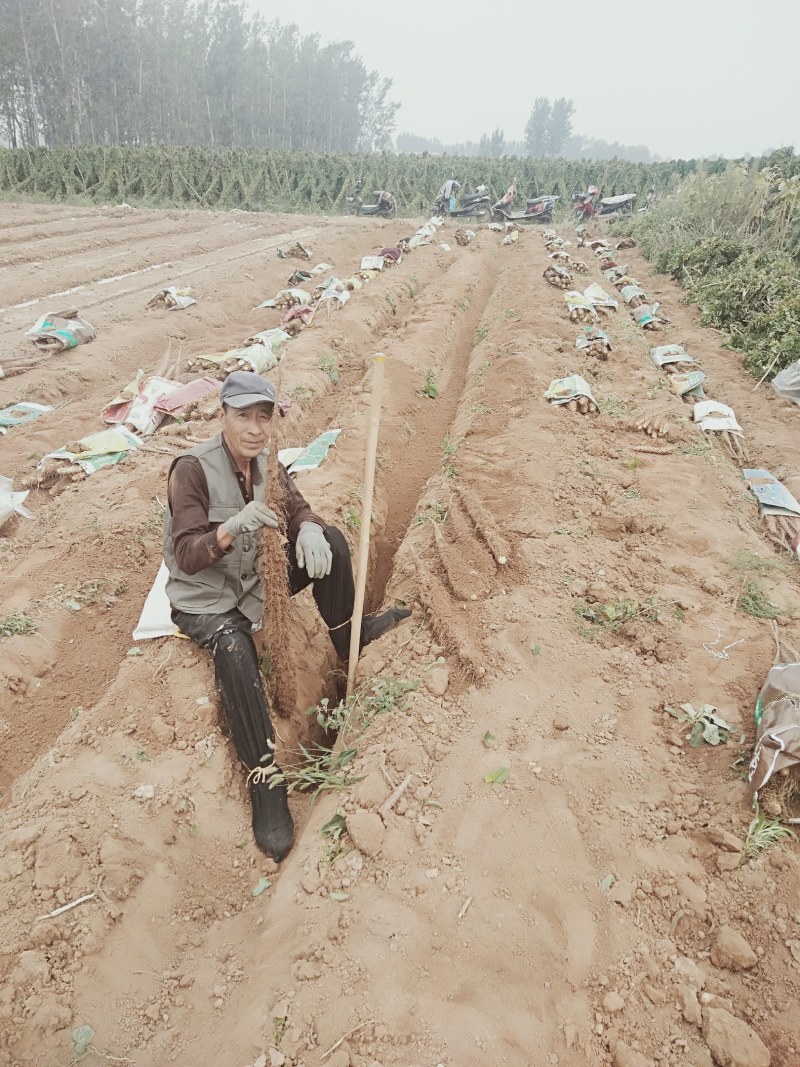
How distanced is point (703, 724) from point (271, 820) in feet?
5.84

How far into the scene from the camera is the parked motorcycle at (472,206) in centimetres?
1989

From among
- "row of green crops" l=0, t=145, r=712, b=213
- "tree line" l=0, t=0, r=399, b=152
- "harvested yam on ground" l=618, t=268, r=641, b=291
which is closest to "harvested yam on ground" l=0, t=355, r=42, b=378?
"harvested yam on ground" l=618, t=268, r=641, b=291

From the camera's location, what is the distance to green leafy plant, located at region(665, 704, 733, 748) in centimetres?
242

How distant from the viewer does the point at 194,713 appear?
2.58 m

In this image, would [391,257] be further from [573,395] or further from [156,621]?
[156,621]

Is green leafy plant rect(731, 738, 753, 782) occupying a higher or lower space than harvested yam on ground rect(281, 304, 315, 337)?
lower

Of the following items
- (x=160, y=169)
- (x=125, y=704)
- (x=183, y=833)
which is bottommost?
(x=183, y=833)

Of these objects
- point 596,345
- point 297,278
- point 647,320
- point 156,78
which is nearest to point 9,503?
point 596,345

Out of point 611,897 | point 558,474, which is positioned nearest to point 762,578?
point 558,474

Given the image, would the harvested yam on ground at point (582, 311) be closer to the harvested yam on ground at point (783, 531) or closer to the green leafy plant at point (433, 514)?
the harvested yam on ground at point (783, 531)

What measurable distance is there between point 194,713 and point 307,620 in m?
0.92

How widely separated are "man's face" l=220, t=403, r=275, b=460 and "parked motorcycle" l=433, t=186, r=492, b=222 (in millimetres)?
20323

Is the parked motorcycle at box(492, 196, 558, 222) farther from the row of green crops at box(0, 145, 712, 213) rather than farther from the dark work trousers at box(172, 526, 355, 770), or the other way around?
the dark work trousers at box(172, 526, 355, 770)

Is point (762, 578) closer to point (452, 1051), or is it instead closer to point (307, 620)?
point (307, 620)
